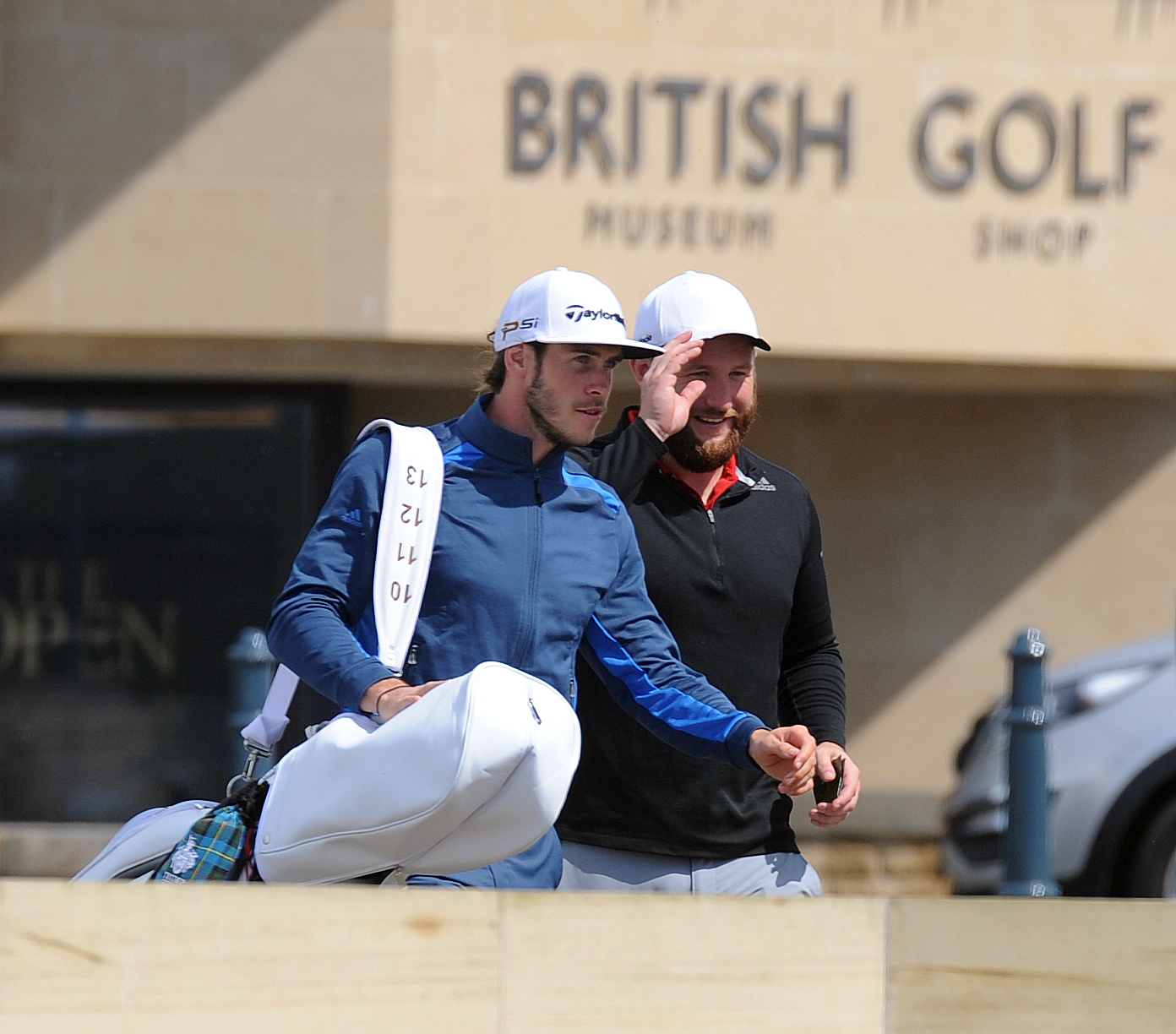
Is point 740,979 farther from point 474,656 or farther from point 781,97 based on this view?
point 781,97

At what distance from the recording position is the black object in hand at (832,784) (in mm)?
3381

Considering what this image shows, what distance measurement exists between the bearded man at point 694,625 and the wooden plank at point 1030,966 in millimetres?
790

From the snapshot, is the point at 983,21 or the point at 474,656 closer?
the point at 474,656

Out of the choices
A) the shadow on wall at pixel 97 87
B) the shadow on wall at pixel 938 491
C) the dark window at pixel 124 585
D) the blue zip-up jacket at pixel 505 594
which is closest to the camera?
the blue zip-up jacket at pixel 505 594

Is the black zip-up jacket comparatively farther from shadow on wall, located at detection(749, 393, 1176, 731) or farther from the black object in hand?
shadow on wall, located at detection(749, 393, 1176, 731)

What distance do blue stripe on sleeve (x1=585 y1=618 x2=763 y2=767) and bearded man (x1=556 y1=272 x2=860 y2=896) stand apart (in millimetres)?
245

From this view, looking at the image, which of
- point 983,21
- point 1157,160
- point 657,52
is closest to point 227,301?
point 657,52

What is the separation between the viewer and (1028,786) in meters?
6.58

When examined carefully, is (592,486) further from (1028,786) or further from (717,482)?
(1028,786)

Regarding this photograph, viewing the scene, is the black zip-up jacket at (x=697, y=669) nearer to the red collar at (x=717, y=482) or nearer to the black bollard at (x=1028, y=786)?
the red collar at (x=717, y=482)

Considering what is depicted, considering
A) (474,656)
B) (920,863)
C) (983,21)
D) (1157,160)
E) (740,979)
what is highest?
(983,21)

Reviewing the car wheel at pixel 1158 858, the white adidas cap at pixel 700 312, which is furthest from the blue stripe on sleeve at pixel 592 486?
the car wheel at pixel 1158 858

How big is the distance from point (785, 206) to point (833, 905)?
7.08 metres

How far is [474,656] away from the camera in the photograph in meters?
2.98
